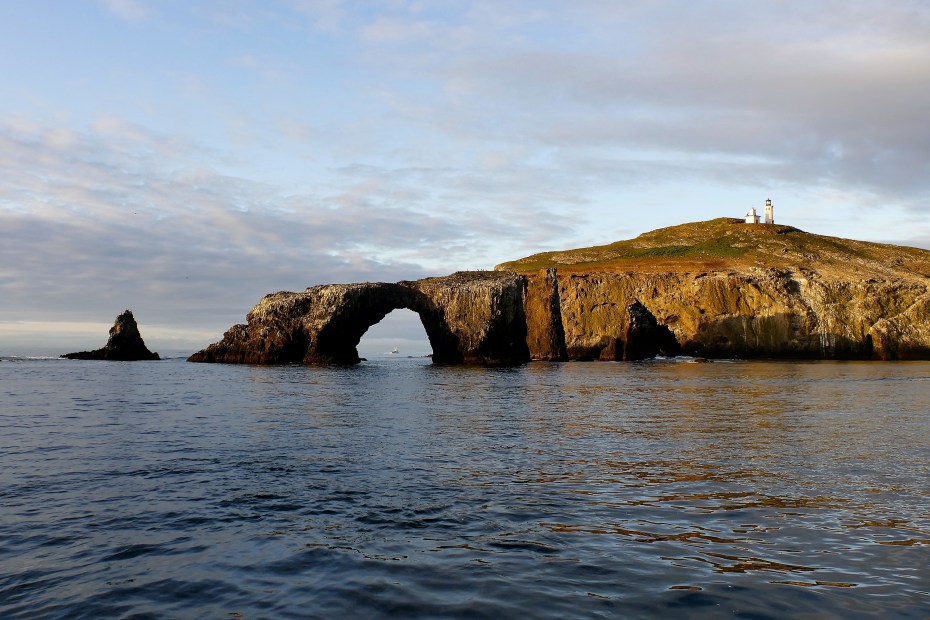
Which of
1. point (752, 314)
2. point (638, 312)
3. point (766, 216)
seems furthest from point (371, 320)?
point (766, 216)

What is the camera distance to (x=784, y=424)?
803 inches

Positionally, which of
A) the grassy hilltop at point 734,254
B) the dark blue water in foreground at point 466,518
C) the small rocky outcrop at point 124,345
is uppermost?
the grassy hilltop at point 734,254

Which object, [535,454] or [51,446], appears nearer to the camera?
[535,454]

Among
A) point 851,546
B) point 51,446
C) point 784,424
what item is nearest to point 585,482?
point 851,546

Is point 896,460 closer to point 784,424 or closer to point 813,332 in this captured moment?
point 784,424

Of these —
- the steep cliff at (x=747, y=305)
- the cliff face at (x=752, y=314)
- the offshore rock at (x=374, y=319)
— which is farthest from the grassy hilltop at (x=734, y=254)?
the offshore rock at (x=374, y=319)

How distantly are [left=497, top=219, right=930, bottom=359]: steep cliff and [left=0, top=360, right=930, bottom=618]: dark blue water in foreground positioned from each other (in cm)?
6686

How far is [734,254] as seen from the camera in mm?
124938

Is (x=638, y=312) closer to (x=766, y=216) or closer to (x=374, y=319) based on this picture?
(x=374, y=319)

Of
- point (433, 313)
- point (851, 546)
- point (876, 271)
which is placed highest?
point (876, 271)

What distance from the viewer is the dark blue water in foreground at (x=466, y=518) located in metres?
6.72

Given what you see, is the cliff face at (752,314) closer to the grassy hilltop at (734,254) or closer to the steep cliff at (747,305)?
the steep cliff at (747,305)

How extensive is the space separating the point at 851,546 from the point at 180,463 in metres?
12.5

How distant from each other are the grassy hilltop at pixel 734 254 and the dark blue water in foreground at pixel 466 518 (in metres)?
94.0
